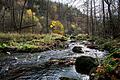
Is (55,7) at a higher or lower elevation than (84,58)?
higher

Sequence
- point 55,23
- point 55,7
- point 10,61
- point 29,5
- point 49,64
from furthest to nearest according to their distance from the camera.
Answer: point 55,7, point 29,5, point 55,23, point 10,61, point 49,64

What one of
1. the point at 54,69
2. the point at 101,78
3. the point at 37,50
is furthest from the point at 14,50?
the point at 101,78

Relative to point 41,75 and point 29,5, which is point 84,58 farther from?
point 29,5

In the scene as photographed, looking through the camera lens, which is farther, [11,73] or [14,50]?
[14,50]

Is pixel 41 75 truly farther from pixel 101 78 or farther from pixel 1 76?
pixel 101 78

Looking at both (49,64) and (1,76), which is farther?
(49,64)

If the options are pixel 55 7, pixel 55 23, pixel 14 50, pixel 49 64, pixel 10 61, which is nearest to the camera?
pixel 49 64

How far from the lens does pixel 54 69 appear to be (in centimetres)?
1108

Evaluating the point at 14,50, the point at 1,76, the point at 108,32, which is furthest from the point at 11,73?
the point at 108,32

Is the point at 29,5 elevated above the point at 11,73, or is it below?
above

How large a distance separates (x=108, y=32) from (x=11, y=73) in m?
21.1

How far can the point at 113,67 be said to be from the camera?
24.0 feet

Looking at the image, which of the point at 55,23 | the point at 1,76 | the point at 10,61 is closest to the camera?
the point at 1,76

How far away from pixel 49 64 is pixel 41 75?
2615 mm
